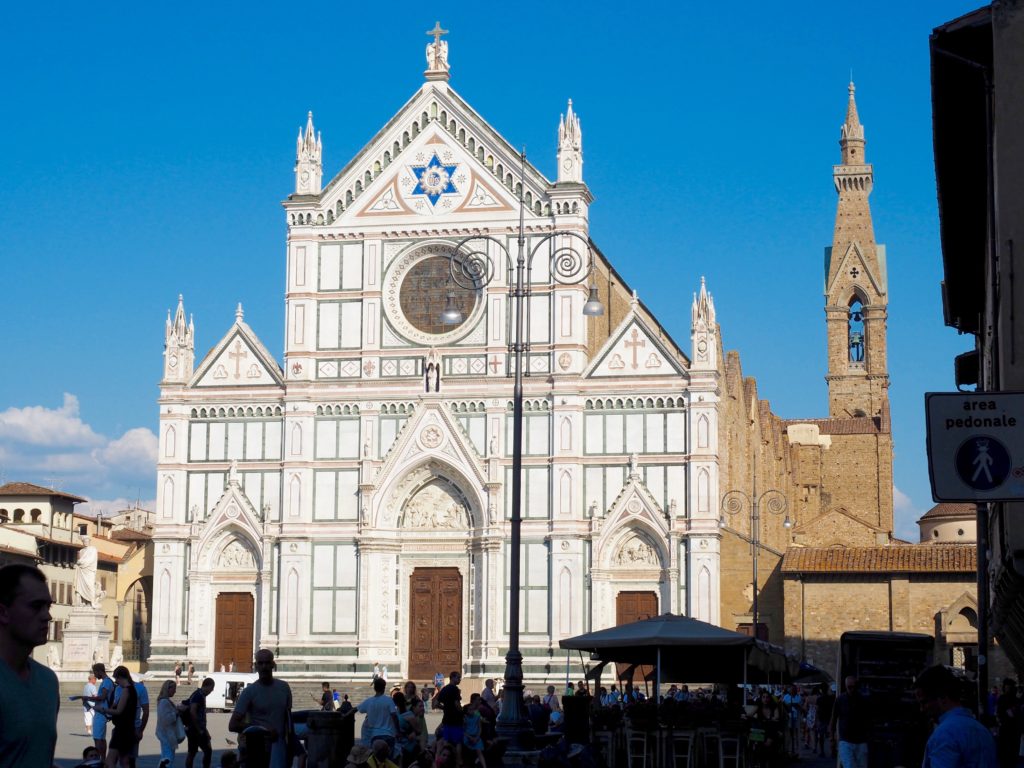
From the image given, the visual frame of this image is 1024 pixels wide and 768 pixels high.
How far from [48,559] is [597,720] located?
45631 mm

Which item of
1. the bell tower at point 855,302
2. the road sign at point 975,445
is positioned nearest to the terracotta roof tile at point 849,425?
the bell tower at point 855,302

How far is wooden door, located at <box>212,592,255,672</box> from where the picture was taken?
4775 centimetres

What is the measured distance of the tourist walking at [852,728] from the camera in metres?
18.4

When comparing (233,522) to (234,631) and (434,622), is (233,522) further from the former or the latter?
(434,622)

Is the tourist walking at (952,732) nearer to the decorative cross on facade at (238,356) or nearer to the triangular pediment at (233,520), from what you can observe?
the triangular pediment at (233,520)

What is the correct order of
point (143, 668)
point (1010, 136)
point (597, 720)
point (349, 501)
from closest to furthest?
point (1010, 136), point (597, 720), point (349, 501), point (143, 668)

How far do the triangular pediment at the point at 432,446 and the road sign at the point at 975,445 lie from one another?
120 feet

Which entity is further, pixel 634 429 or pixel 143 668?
pixel 143 668

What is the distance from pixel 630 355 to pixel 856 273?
49.7 meters

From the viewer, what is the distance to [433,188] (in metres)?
48.1

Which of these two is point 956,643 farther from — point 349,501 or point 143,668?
point 143,668

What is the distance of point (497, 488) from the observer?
46.6 m

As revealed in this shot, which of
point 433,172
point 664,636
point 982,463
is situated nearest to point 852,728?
point 664,636

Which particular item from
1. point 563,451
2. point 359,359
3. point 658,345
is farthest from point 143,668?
point 658,345
